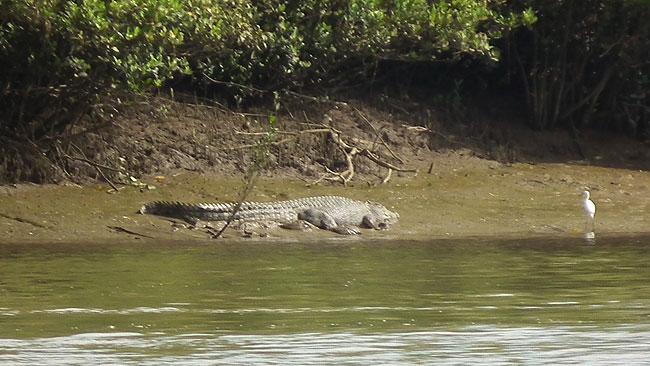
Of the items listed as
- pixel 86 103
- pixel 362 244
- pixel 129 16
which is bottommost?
pixel 362 244

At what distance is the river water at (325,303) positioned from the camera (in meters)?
8.70

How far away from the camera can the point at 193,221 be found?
16.2m

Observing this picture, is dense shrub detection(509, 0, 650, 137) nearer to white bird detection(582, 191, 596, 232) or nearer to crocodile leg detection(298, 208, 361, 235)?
white bird detection(582, 191, 596, 232)

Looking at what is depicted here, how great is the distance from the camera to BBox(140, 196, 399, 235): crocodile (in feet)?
53.6

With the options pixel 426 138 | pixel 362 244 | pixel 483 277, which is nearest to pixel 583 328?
pixel 483 277

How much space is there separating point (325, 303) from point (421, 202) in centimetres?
730

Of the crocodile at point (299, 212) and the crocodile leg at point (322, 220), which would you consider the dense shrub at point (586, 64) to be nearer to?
the crocodile at point (299, 212)

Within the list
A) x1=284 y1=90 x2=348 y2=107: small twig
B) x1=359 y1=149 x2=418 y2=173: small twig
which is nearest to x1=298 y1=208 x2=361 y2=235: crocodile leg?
x1=359 y1=149 x2=418 y2=173: small twig

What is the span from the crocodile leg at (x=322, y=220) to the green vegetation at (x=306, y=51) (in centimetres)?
206

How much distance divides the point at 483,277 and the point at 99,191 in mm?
6219

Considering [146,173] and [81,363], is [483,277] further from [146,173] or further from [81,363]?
[146,173]

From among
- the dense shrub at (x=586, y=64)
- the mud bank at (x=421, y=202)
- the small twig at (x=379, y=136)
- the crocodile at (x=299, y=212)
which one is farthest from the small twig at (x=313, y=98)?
the dense shrub at (x=586, y=64)

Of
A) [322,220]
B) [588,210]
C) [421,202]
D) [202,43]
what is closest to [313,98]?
[421,202]

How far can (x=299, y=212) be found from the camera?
55.0 ft
